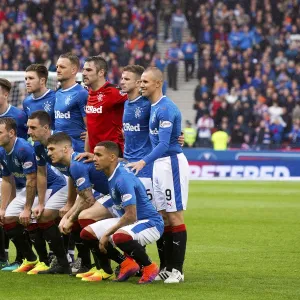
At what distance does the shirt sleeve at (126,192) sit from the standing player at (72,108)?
1.70 metres

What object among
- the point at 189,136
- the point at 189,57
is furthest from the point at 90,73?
the point at 189,57

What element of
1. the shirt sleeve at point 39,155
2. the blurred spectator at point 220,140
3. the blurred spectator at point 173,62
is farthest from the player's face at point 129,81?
the blurred spectator at point 173,62

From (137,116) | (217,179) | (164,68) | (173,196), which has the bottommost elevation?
(217,179)

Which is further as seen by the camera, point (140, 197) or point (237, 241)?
point (237, 241)

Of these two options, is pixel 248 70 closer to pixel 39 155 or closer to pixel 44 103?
pixel 44 103

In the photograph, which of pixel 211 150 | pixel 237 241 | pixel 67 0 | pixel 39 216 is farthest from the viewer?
pixel 67 0

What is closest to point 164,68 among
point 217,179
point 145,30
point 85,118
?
point 145,30

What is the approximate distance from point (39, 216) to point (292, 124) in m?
22.2

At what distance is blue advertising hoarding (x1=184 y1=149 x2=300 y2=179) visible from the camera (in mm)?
28188

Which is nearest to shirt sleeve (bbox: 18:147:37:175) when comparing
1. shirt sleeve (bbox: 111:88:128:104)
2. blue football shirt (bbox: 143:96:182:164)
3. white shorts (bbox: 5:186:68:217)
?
white shorts (bbox: 5:186:68:217)

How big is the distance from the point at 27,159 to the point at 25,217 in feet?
2.11

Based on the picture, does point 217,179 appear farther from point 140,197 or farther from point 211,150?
point 140,197

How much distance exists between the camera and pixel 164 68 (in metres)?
35.3

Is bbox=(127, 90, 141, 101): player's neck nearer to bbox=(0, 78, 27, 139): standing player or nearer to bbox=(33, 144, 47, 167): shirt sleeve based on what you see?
bbox=(33, 144, 47, 167): shirt sleeve
